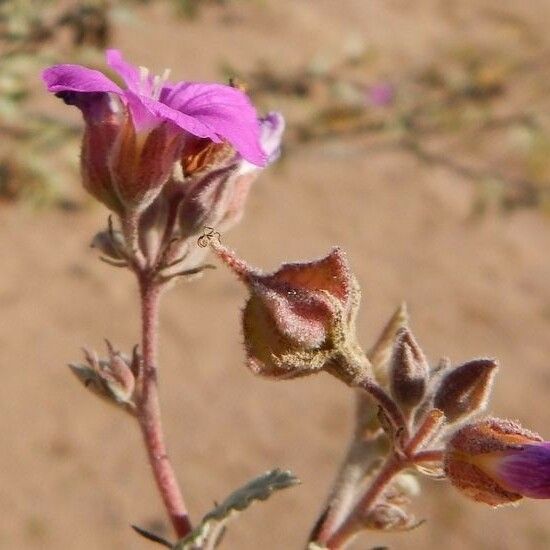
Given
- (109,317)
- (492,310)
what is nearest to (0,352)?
(109,317)

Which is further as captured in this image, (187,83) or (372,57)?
(372,57)

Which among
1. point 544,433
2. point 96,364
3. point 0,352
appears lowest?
point 0,352

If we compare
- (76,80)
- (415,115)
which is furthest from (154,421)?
(415,115)

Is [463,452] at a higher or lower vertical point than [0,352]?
higher

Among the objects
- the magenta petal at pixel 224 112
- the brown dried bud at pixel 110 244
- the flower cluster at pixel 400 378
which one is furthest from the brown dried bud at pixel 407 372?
the brown dried bud at pixel 110 244

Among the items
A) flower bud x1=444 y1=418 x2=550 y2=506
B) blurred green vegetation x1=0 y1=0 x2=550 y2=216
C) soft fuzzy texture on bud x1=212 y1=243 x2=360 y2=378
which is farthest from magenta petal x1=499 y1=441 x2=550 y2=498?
blurred green vegetation x1=0 y1=0 x2=550 y2=216

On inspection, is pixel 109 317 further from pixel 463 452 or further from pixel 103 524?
pixel 463 452

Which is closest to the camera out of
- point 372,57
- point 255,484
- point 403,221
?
point 255,484

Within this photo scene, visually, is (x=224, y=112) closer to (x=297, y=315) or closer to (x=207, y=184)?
(x=207, y=184)
